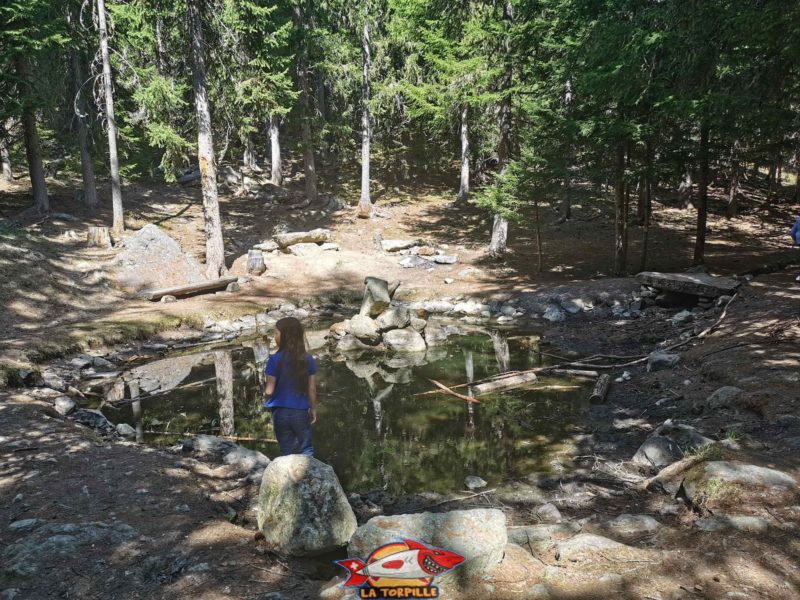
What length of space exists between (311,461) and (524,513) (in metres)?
2.44

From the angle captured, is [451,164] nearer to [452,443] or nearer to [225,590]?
[452,443]

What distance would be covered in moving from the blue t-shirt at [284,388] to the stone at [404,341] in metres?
7.96

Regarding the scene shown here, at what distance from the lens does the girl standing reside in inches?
218

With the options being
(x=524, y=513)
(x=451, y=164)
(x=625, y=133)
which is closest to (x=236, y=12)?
(x=625, y=133)

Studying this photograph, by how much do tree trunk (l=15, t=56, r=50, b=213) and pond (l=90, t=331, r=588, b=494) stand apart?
14805 mm

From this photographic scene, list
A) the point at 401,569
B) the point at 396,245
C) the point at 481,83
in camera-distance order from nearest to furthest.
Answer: the point at 401,569, the point at 481,83, the point at 396,245

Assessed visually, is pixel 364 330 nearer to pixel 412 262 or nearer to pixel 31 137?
pixel 412 262

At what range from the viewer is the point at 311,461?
15.4 ft

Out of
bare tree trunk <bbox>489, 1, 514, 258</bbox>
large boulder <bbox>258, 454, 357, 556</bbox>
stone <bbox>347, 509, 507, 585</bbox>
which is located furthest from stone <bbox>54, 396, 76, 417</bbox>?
bare tree trunk <bbox>489, 1, 514, 258</bbox>

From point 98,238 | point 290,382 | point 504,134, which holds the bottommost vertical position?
point 290,382

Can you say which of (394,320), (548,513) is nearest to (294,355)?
(548,513)

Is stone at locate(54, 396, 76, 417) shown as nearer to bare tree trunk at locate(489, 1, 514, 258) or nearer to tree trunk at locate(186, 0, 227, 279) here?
tree trunk at locate(186, 0, 227, 279)

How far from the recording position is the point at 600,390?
8.80 meters

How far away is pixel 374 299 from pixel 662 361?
795cm
